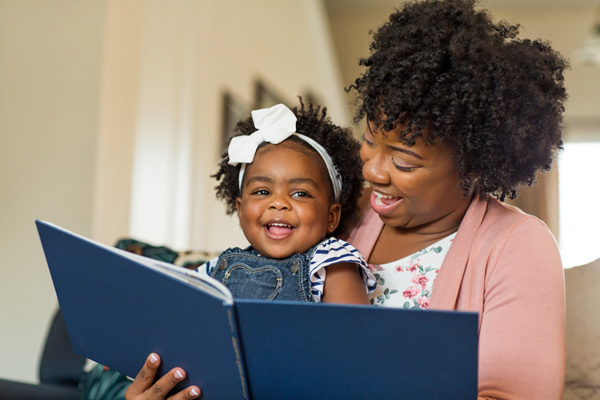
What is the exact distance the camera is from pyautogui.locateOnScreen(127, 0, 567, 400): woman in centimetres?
121

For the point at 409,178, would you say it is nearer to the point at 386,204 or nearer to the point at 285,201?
the point at 386,204

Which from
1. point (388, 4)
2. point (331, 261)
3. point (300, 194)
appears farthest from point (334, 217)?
point (388, 4)

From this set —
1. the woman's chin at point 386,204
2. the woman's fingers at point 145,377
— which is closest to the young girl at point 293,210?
the woman's chin at point 386,204

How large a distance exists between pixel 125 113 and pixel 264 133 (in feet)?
5.43

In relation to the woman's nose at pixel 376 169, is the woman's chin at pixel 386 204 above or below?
below

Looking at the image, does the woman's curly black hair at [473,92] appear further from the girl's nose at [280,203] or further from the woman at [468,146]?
the girl's nose at [280,203]

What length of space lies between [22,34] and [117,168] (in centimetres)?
76

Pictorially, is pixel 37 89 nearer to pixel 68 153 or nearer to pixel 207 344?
pixel 68 153

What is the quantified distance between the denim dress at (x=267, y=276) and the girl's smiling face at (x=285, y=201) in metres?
0.03

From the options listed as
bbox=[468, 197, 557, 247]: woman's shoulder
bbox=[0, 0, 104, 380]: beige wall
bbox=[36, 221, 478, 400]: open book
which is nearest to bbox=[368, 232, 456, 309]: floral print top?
bbox=[468, 197, 557, 247]: woman's shoulder

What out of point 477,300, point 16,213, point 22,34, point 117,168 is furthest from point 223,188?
point 22,34

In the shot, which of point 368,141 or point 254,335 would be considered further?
point 368,141

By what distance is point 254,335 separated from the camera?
963 mm

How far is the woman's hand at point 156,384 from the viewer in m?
1.09
